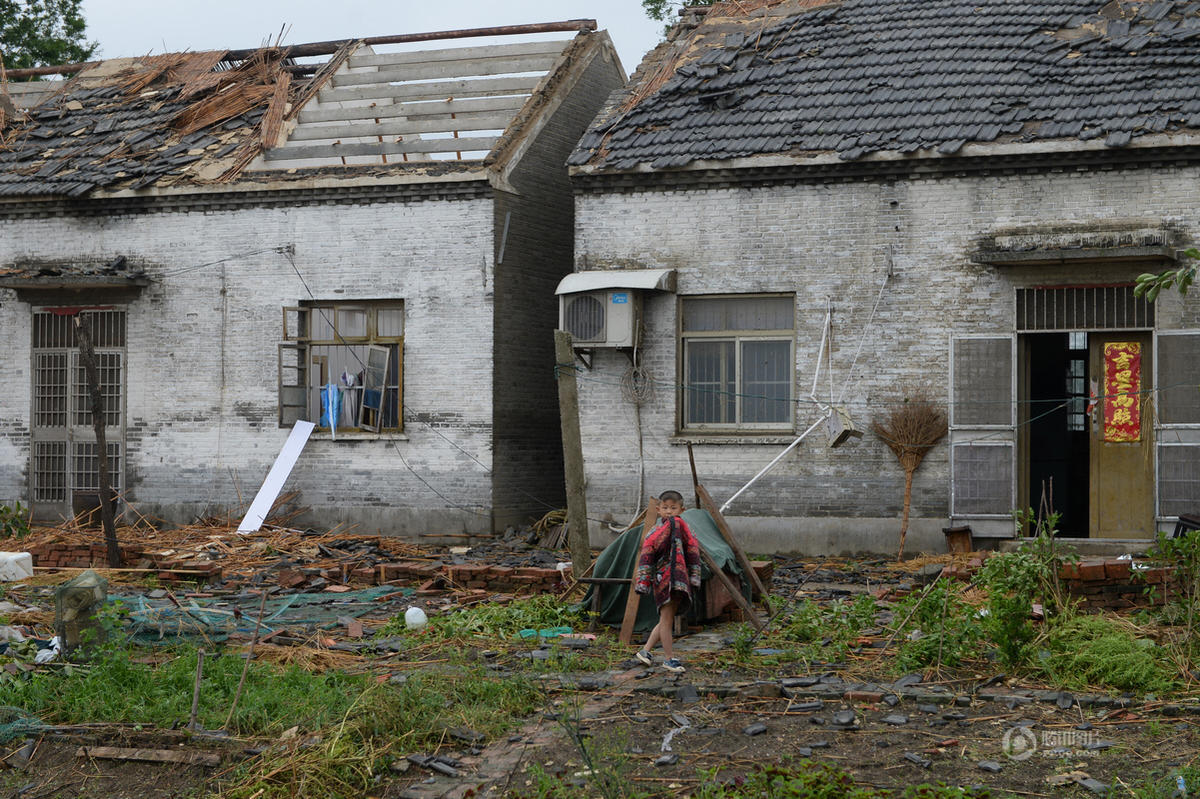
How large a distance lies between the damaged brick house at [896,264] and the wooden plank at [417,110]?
79.8 inches

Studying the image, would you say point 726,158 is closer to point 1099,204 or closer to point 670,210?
point 670,210

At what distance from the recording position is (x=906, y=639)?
371 inches

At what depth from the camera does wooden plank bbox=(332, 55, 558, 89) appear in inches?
714

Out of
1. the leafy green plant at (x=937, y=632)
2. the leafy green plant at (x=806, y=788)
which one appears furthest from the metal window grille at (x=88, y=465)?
the leafy green plant at (x=806, y=788)

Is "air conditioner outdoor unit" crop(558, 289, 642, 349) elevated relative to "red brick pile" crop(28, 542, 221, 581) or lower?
elevated

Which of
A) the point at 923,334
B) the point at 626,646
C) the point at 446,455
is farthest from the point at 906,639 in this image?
the point at 446,455

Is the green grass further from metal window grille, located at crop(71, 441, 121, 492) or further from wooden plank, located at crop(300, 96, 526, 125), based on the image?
wooden plank, located at crop(300, 96, 526, 125)

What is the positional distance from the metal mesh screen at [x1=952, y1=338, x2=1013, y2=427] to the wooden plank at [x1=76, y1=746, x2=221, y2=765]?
9.61 m

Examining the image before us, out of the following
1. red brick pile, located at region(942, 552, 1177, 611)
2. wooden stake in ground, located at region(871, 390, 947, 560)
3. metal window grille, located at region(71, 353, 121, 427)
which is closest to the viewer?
red brick pile, located at region(942, 552, 1177, 611)

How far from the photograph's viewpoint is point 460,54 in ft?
61.7

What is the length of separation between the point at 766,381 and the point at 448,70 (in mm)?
6976

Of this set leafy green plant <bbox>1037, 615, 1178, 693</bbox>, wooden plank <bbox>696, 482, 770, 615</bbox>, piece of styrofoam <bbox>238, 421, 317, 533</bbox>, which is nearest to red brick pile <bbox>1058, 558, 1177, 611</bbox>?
leafy green plant <bbox>1037, 615, 1178, 693</bbox>

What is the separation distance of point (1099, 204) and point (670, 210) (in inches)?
188

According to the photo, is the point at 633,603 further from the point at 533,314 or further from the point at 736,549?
the point at 533,314
